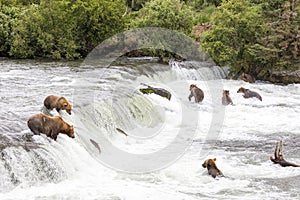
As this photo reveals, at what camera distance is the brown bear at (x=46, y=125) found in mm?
9695

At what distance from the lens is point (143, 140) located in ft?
42.7

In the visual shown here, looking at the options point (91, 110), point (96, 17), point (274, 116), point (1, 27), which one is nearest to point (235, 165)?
point (91, 110)

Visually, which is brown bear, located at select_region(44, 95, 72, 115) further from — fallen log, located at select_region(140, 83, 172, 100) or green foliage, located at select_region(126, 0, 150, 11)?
green foliage, located at select_region(126, 0, 150, 11)

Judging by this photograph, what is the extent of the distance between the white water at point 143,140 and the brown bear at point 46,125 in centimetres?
16

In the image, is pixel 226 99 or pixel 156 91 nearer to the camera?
pixel 156 91

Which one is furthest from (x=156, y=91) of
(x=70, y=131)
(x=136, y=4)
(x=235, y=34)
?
(x=136, y=4)

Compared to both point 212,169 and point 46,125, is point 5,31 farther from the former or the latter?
point 212,169

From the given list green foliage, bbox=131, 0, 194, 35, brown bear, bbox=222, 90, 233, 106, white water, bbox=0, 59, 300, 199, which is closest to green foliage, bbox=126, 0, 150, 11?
green foliage, bbox=131, 0, 194, 35

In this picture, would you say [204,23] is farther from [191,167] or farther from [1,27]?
[191,167]

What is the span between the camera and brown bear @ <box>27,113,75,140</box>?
382 inches

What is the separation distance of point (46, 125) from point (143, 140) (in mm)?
3837

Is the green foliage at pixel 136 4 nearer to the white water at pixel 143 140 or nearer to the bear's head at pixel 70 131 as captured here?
the white water at pixel 143 140

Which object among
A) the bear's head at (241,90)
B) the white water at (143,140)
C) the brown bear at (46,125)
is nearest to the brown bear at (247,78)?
the white water at (143,140)

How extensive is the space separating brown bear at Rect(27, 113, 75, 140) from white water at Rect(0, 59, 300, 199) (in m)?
0.16
